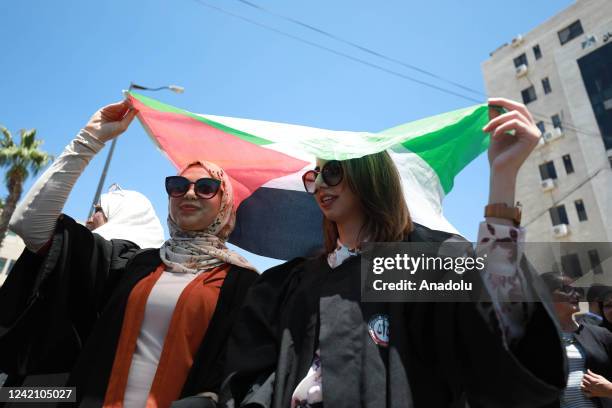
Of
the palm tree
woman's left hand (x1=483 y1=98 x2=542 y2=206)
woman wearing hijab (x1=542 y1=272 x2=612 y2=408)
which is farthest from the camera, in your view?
the palm tree

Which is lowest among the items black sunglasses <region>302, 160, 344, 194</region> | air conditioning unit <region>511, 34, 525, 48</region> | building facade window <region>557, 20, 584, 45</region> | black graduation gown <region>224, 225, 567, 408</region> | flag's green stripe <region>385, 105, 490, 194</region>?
black graduation gown <region>224, 225, 567, 408</region>

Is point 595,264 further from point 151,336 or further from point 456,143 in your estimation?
point 151,336

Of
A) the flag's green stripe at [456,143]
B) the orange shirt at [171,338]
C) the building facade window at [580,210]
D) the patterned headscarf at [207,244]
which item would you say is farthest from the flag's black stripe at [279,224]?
the building facade window at [580,210]

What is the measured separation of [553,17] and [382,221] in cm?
3135

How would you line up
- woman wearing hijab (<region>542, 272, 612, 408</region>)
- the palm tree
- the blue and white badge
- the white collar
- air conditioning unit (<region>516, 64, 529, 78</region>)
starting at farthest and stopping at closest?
1. air conditioning unit (<region>516, 64, 529, 78</region>)
2. the palm tree
3. woman wearing hijab (<region>542, 272, 612, 408</region>)
4. the white collar
5. the blue and white badge

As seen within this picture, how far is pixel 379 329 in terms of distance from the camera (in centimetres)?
157

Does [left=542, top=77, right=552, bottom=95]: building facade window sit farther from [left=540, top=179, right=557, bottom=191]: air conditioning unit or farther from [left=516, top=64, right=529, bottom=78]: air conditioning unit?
[left=540, top=179, right=557, bottom=191]: air conditioning unit

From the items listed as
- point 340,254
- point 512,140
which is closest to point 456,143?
point 512,140

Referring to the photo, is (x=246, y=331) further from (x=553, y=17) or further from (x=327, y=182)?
(x=553, y=17)

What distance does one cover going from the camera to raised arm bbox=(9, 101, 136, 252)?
7.08 ft

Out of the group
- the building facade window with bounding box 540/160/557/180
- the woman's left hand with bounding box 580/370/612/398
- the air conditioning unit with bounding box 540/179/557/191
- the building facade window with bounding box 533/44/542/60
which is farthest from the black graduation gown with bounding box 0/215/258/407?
the building facade window with bounding box 533/44/542/60

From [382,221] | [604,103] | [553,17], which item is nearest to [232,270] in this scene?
[382,221]

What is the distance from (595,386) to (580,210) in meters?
24.1

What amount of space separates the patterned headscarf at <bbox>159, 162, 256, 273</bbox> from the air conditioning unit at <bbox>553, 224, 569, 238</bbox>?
25.6 m
